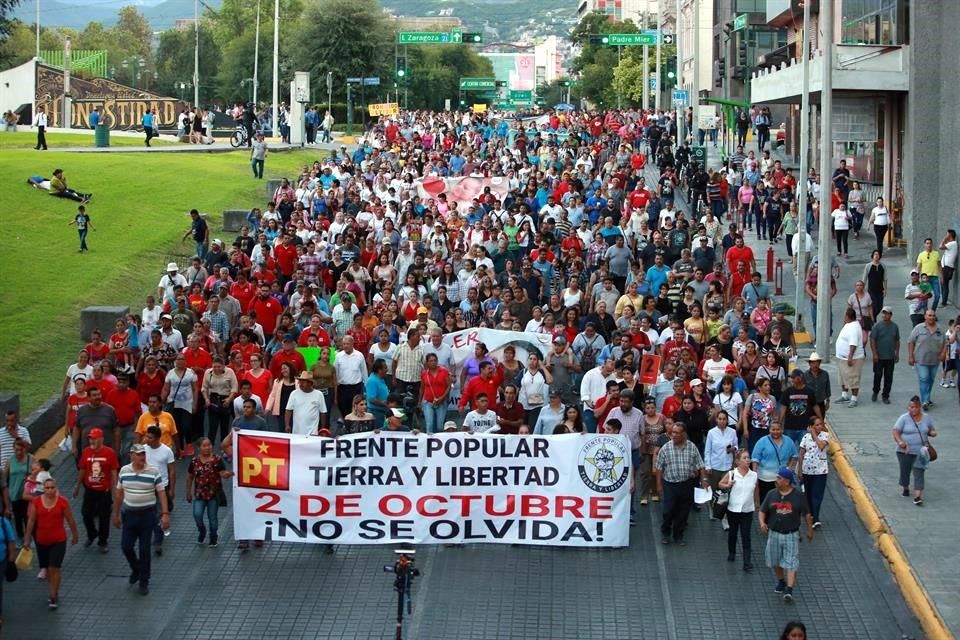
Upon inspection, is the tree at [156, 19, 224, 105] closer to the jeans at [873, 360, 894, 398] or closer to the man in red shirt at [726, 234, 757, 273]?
the man in red shirt at [726, 234, 757, 273]

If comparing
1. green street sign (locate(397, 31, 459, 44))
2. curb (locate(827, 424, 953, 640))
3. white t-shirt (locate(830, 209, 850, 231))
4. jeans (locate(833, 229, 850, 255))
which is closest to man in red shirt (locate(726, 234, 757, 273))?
curb (locate(827, 424, 953, 640))

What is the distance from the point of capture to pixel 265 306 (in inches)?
855

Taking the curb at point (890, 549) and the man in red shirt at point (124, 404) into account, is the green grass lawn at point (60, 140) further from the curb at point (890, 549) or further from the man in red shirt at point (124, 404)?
the curb at point (890, 549)

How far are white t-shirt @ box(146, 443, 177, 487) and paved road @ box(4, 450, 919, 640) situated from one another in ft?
2.91

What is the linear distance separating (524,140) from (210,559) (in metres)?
28.6

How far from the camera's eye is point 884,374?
66.3ft

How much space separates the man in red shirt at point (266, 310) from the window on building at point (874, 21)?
52.0 ft

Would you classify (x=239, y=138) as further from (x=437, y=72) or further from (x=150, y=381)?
(x=437, y=72)

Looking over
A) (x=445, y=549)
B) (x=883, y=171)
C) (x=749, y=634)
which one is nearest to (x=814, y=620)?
(x=749, y=634)

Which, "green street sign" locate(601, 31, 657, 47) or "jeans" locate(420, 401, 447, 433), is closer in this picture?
"jeans" locate(420, 401, 447, 433)

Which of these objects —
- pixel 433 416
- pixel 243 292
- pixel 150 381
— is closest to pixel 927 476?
pixel 433 416

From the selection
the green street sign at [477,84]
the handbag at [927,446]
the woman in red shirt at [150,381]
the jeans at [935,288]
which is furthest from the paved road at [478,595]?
the green street sign at [477,84]

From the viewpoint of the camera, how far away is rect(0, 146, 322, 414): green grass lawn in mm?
23594

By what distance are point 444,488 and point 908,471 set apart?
17.4ft
